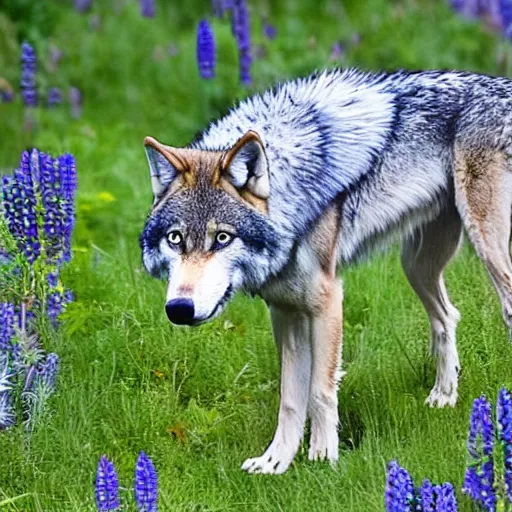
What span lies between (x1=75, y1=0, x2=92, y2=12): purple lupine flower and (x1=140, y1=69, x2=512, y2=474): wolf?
23.9 ft

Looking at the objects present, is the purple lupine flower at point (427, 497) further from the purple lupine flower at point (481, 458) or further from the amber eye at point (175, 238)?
the amber eye at point (175, 238)

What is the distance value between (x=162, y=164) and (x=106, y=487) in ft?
4.34

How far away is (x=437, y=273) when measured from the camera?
19.9 ft

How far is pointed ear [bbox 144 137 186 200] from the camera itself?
195 inches

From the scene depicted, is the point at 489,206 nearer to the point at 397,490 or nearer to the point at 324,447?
the point at 324,447

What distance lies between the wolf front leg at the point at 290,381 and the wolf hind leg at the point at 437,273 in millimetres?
713

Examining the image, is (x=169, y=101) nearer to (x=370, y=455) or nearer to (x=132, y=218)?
(x=132, y=218)

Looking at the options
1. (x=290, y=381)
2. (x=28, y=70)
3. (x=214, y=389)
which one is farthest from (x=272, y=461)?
(x=28, y=70)

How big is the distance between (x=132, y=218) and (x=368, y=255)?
101 inches

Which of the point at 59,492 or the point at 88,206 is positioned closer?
the point at 59,492

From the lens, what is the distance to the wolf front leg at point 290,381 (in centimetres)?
530

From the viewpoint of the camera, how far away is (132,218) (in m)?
7.88

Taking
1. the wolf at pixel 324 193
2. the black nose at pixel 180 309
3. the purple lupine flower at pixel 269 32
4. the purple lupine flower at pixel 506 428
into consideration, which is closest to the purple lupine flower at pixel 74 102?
the purple lupine flower at pixel 269 32

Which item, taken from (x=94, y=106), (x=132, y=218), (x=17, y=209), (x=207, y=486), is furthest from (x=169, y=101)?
(x=207, y=486)
